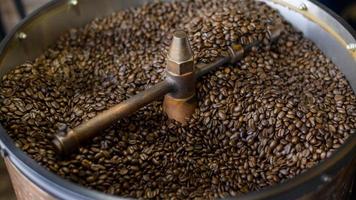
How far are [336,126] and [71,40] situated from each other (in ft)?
2.69

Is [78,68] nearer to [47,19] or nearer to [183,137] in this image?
[47,19]

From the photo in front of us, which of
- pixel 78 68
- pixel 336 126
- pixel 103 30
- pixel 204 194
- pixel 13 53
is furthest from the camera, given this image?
pixel 103 30

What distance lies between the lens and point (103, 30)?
1.57 m

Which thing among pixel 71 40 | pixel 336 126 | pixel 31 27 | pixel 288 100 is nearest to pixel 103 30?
pixel 71 40

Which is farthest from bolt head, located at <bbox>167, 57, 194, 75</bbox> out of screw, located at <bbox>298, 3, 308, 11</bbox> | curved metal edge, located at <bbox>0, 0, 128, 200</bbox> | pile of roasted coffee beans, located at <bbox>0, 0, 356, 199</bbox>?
screw, located at <bbox>298, 3, 308, 11</bbox>

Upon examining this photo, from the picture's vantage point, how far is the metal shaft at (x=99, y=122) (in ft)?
3.59

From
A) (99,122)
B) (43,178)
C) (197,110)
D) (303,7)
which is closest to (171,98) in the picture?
(197,110)

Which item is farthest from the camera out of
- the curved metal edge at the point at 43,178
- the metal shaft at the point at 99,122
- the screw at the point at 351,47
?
the screw at the point at 351,47

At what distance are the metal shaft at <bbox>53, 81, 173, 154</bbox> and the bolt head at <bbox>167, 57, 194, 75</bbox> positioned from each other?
2.2 inches

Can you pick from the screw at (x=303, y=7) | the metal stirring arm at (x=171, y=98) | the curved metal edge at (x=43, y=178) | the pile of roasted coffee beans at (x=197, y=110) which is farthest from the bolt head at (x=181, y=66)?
the screw at (x=303, y=7)

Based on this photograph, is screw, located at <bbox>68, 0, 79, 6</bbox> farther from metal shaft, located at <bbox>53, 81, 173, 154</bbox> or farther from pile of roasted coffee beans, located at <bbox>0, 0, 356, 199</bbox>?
metal shaft, located at <bbox>53, 81, 173, 154</bbox>

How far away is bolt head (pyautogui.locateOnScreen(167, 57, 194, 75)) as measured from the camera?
1.15m

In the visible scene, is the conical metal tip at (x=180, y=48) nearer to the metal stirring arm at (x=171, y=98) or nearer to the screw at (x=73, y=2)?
the metal stirring arm at (x=171, y=98)

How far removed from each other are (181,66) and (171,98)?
115mm
